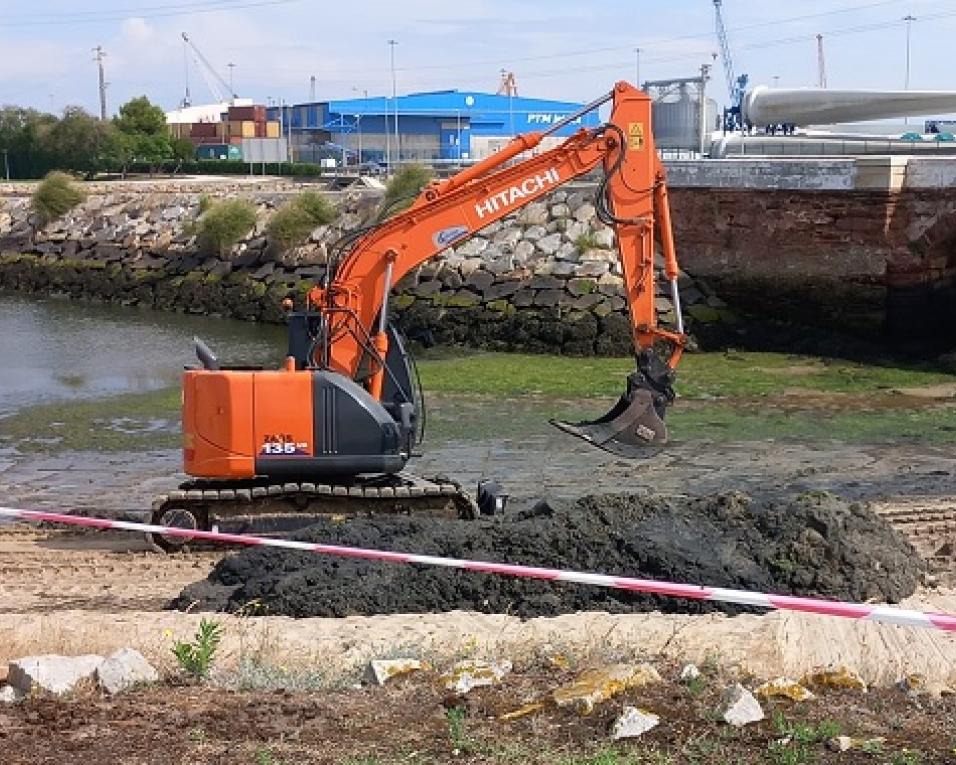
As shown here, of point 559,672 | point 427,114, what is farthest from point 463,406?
point 427,114

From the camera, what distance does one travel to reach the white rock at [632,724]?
15.9 feet

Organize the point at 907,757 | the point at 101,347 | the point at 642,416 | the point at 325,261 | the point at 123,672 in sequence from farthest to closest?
the point at 325,261 < the point at 101,347 < the point at 642,416 < the point at 123,672 < the point at 907,757

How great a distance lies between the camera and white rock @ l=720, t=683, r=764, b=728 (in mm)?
4934

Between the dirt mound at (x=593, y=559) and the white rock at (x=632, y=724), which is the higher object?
the white rock at (x=632, y=724)

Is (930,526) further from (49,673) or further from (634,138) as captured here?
(49,673)

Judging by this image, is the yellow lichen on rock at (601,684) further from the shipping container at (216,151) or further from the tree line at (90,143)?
the shipping container at (216,151)

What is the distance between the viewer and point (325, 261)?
24.6m

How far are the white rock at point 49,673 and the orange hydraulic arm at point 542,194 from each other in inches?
195

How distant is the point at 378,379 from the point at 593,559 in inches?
111

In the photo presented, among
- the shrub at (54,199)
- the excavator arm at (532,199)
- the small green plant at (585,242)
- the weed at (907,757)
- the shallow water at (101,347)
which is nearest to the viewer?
the weed at (907,757)

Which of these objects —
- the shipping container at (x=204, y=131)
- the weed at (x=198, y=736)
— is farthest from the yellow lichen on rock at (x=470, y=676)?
the shipping container at (x=204, y=131)

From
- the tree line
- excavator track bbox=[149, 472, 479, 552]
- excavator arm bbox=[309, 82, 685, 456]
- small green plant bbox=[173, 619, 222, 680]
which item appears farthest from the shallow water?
the tree line

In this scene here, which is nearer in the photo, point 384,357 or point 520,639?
point 520,639

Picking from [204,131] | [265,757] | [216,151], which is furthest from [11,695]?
[204,131]
